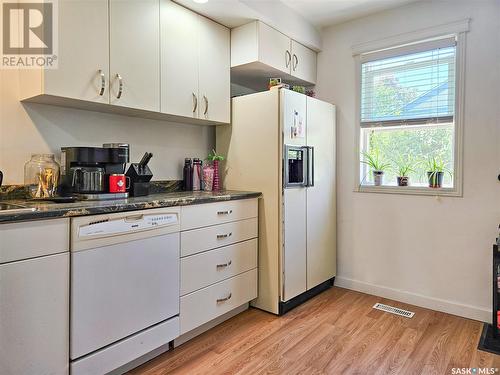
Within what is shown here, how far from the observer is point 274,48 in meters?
2.71

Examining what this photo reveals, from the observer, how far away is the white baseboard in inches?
98.1

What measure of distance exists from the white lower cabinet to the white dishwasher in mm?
92

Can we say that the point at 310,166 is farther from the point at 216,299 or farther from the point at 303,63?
the point at 216,299

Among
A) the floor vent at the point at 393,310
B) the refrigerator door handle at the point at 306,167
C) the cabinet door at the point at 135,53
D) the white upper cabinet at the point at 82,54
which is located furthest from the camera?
the refrigerator door handle at the point at 306,167

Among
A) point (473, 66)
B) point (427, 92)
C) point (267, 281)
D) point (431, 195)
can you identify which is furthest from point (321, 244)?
point (473, 66)

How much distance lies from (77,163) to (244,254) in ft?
4.23

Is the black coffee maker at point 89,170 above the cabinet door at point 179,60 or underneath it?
underneath

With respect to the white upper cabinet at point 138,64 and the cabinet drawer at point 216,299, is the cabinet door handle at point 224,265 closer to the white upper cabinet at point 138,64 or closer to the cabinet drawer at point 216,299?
the cabinet drawer at point 216,299

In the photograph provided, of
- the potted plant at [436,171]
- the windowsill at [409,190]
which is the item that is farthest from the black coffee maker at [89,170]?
the potted plant at [436,171]

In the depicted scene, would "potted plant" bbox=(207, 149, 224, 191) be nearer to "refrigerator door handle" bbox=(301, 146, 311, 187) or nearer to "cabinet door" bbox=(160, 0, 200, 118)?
"cabinet door" bbox=(160, 0, 200, 118)

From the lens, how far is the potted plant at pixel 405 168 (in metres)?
2.82

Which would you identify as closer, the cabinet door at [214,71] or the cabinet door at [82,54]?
the cabinet door at [82,54]

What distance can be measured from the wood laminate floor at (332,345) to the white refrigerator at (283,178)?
0.28m

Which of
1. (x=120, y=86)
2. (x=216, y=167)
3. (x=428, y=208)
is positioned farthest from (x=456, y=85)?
(x=120, y=86)
